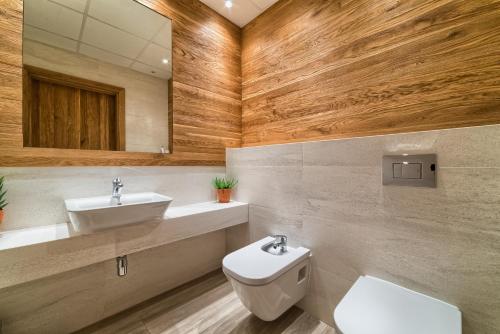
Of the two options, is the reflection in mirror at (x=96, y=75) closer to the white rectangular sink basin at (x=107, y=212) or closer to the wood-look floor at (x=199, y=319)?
the white rectangular sink basin at (x=107, y=212)

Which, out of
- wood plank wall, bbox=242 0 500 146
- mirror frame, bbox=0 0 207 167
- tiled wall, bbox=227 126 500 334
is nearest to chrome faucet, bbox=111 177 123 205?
mirror frame, bbox=0 0 207 167

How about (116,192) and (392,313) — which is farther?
(116,192)

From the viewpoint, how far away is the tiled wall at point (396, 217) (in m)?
0.91

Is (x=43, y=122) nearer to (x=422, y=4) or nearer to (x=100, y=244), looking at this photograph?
(x=100, y=244)

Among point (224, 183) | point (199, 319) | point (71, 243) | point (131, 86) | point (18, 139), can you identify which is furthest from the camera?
point (224, 183)

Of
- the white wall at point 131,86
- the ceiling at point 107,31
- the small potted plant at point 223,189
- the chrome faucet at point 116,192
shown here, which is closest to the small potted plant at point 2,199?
the chrome faucet at point 116,192

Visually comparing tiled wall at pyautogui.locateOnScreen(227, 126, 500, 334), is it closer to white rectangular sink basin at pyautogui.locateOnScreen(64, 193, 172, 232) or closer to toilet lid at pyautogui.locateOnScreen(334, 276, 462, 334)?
toilet lid at pyautogui.locateOnScreen(334, 276, 462, 334)

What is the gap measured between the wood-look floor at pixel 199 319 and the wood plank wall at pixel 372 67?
52.5 inches

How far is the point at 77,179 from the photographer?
136 cm

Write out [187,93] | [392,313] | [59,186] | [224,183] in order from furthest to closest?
[224,183], [187,93], [59,186], [392,313]

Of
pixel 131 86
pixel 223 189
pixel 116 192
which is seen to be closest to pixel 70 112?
pixel 131 86

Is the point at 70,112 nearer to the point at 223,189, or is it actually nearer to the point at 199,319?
the point at 223,189

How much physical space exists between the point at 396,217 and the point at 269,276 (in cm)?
75

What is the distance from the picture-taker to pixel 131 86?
1.60m
